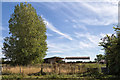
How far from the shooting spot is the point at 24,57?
24375 mm

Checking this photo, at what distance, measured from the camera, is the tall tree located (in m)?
23.8

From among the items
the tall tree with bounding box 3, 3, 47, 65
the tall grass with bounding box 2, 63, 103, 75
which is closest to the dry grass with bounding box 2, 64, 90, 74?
the tall grass with bounding box 2, 63, 103, 75

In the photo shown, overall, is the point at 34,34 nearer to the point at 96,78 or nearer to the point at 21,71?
the point at 21,71

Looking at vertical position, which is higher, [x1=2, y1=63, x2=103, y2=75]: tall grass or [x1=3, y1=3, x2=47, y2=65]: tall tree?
[x1=3, y1=3, x2=47, y2=65]: tall tree

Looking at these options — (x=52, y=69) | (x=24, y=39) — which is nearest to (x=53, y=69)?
(x=52, y=69)

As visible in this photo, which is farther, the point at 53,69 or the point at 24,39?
the point at 24,39

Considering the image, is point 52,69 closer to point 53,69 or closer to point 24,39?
point 53,69

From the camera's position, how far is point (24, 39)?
2375cm

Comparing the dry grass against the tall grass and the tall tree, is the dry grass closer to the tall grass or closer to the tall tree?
the tall grass

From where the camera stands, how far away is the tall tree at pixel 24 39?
23.8 metres

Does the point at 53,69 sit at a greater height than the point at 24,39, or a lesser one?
lesser

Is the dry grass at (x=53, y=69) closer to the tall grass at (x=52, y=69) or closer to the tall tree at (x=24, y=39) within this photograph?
the tall grass at (x=52, y=69)

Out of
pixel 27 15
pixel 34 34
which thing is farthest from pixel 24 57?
pixel 27 15

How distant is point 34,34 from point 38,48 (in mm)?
2550
